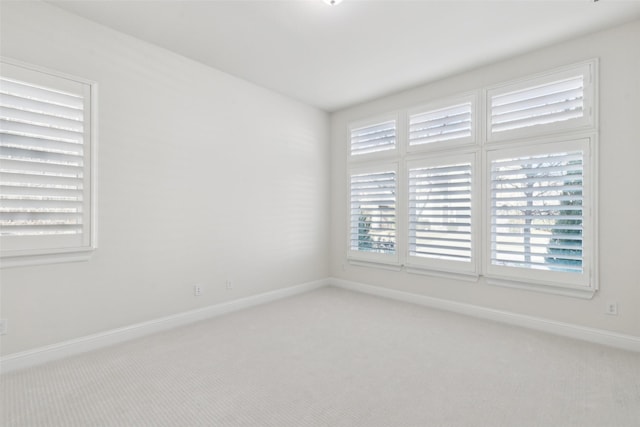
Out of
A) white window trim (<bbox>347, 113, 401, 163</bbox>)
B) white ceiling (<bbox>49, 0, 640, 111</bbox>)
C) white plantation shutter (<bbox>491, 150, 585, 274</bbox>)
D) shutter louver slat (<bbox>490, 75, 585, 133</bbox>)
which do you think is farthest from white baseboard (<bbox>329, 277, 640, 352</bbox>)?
white ceiling (<bbox>49, 0, 640, 111</bbox>)

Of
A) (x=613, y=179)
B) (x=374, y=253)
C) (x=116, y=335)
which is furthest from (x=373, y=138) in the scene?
(x=116, y=335)

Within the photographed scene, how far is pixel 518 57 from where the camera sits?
332 centimetres

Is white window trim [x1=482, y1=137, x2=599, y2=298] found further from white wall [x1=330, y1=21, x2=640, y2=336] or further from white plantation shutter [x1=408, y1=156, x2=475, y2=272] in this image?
white plantation shutter [x1=408, y1=156, x2=475, y2=272]

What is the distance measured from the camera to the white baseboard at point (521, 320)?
Result: 9.12 ft

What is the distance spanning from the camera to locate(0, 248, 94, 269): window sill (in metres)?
2.31

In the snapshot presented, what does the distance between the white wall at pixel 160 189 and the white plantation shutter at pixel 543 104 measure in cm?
261

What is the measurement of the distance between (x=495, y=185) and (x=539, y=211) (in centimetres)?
50

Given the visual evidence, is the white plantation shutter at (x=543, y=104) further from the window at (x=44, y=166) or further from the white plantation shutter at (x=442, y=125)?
the window at (x=44, y=166)

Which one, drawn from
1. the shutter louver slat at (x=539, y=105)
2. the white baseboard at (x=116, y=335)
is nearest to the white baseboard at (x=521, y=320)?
the white baseboard at (x=116, y=335)

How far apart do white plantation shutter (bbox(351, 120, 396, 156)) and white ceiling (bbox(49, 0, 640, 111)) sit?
831mm

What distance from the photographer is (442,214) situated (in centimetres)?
384

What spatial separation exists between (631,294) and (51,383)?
15.2ft

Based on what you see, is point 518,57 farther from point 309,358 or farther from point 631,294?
point 309,358

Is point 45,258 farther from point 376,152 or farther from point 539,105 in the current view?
point 539,105
